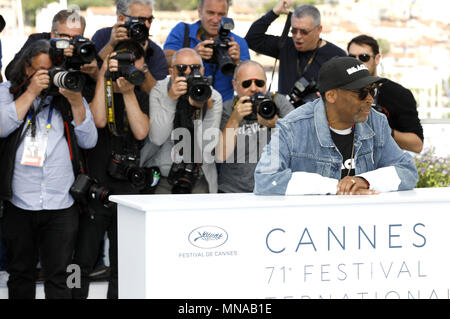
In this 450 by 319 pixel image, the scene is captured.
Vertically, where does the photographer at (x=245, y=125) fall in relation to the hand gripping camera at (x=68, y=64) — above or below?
below

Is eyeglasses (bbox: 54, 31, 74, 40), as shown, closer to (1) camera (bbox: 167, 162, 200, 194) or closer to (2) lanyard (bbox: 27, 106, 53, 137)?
(2) lanyard (bbox: 27, 106, 53, 137)

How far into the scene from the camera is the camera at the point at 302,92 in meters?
4.90

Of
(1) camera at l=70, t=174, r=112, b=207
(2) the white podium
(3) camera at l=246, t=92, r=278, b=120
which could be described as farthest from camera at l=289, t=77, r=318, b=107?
(2) the white podium

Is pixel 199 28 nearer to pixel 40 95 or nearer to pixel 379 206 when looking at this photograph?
pixel 40 95

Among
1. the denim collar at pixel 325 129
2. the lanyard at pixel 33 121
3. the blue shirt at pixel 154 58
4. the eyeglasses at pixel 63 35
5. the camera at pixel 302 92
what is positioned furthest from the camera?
the blue shirt at pixel 154 58

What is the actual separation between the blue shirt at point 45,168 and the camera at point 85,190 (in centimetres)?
6

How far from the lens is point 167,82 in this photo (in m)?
4.75

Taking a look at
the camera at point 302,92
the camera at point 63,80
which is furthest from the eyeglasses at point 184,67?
the camera at point 302,92

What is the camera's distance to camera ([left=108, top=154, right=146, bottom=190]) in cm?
457

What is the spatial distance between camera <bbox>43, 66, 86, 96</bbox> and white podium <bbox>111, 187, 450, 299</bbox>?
1.61 m

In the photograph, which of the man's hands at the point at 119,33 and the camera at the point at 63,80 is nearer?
the camera at the point at 63,80

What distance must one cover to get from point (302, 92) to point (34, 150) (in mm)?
1736

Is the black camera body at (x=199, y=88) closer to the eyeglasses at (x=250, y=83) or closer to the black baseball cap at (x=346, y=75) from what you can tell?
the eyeglasses at (x=250, y=83)

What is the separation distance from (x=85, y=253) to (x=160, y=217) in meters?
2.16
